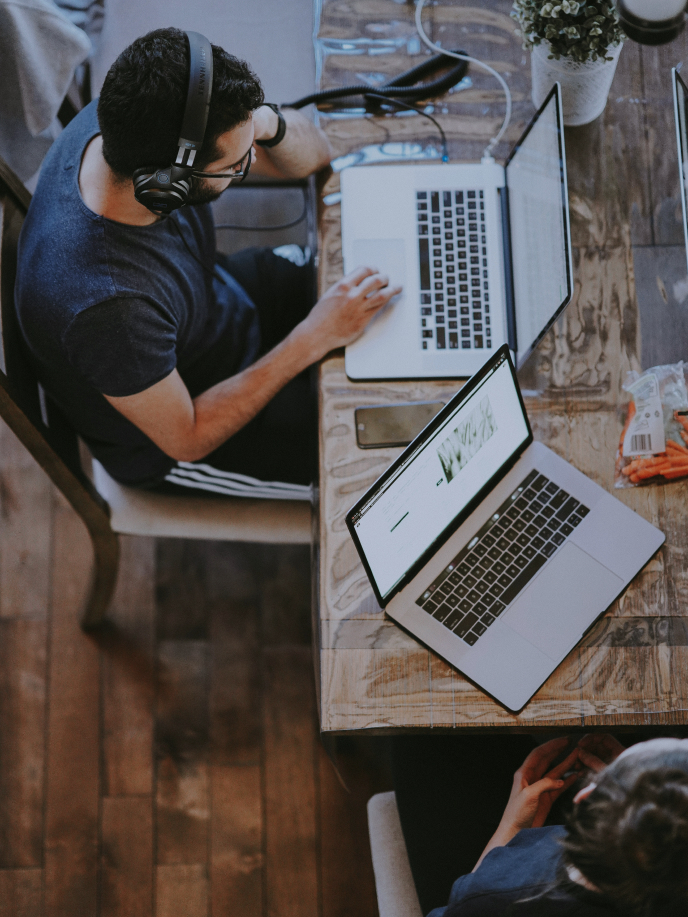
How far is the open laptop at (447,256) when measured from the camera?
1290 mm

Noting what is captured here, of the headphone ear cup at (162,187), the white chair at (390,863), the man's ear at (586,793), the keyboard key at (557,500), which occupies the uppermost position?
the headphone ear cup at (162,187)

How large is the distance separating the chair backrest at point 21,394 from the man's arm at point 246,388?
0.46 ft

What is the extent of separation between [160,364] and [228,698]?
0.98 metres

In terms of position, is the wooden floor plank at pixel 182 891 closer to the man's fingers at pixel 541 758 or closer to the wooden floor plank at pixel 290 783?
the wooden floor plank at pixel 290 783

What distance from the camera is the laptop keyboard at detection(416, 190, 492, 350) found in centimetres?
131

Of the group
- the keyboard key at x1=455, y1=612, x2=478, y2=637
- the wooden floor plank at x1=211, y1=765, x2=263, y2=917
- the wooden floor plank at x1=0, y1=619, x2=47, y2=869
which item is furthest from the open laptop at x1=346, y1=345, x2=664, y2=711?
the wooden floor plank at x1=0, y1=619, x2=47, y2=869

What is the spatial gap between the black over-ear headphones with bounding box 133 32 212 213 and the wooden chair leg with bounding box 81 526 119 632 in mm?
681

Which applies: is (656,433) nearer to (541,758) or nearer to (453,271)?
(453,271)

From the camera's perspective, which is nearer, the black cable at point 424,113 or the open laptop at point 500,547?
the open laptop at point 500,547

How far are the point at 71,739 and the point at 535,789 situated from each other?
1123 mm

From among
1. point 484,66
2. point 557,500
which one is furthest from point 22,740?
point 484,66

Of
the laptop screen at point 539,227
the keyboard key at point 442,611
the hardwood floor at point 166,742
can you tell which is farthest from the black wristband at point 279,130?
the hardwood floor at point 166,742

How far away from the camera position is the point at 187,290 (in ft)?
4.27

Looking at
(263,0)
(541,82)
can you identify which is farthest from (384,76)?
(263,0)
